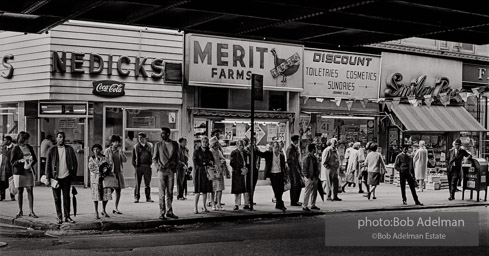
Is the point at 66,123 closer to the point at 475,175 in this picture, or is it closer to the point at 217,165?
the point at 217,165

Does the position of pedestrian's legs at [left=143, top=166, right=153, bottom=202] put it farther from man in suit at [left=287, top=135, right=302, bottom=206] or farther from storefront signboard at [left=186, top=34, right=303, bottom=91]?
storefront signboard at [left=186, top=34, right=303, bottom=91]

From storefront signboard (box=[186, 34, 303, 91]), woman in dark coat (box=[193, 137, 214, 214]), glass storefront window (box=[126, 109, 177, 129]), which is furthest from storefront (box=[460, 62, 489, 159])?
woman in dark coat (box=[193, 137, 214, 214])

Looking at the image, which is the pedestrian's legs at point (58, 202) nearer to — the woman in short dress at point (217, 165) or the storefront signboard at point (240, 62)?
the woman in short dress at point (217, 165)

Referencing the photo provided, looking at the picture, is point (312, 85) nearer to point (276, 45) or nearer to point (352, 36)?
point (276, 45)

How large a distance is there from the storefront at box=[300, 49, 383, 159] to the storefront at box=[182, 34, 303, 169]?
798 millimetres

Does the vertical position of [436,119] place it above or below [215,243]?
above

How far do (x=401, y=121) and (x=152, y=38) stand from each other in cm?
1107

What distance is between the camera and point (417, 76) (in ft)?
92.9

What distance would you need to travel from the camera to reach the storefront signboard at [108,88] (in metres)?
20.7

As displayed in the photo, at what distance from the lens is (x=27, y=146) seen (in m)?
14.3

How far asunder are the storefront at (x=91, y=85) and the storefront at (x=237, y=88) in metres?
0.60

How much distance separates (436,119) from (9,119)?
56.8 feet

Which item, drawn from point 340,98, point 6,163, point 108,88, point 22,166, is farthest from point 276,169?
point 340,98

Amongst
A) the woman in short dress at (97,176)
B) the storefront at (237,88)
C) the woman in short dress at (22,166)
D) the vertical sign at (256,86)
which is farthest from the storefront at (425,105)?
the woman in short dress at (22,166)
